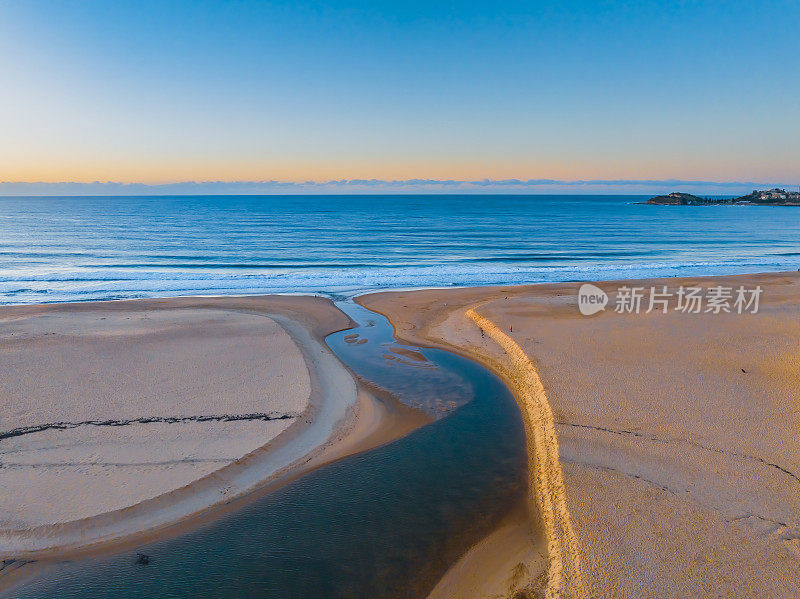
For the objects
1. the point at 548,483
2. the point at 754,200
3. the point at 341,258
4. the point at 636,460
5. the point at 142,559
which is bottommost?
Answer: the point at 142,559

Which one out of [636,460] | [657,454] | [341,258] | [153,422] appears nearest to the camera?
[636,460]

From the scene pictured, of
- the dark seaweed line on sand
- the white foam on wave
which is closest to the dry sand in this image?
the dark seaweed line on sand

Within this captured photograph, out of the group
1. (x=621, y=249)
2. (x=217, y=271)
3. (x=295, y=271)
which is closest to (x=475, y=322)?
(x=295, y=271)

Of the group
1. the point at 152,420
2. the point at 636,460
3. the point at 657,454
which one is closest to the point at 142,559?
the point at 152,420

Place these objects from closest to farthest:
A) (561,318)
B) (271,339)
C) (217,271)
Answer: (271,339) → (561,318) → (217,271)

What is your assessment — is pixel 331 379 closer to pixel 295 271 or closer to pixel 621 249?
pixel 295 271

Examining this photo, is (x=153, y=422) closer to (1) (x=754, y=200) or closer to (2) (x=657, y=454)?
(2) (x=657, y=454)
